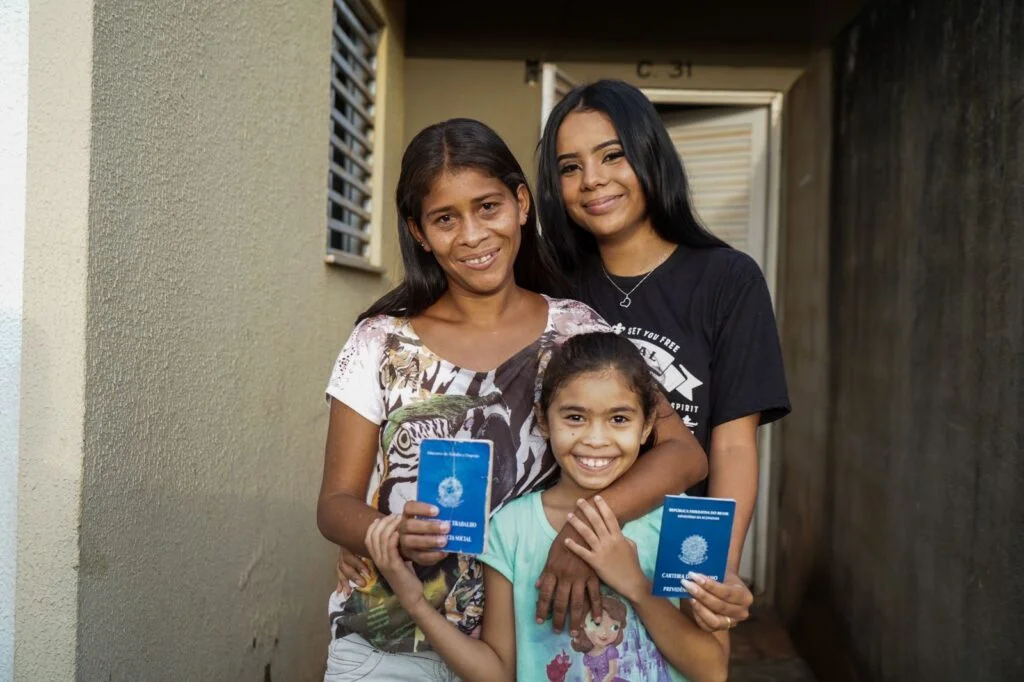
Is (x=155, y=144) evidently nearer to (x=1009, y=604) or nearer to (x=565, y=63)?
(x=1009, y=604)

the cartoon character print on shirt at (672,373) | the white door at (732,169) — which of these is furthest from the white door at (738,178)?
the cartoon character print on shirt at (672,373)

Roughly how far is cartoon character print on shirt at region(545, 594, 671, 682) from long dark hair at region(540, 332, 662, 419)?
37 centimetres

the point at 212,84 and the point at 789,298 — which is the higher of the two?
the point at 212,84

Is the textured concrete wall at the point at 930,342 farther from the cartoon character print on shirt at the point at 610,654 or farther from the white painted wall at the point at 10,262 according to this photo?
the white painted wall at the point at 10,262

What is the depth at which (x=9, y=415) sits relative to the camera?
1.77m

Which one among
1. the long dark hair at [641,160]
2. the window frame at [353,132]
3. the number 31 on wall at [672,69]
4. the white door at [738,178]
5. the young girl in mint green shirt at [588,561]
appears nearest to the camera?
the young girl in mint green shirt at [588,561]

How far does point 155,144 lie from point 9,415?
0.73 metres

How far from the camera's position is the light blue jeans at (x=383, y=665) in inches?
63.8

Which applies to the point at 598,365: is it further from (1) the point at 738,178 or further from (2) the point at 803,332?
(1) the point at 738,178

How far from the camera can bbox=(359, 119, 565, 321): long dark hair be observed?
65.7 inches

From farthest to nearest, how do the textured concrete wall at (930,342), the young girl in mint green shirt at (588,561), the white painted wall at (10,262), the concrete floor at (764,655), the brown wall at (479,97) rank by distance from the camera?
the brown wall at (479,97)
the concrete floor at (764,655)
the textured concrete wall at (930,342)
the white painted wall at (10,262)
the young girl in mint green shirt at (588,561)

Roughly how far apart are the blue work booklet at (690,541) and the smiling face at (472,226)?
1.93 feet

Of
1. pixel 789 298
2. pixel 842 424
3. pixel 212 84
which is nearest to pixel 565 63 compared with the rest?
pixel 789 298

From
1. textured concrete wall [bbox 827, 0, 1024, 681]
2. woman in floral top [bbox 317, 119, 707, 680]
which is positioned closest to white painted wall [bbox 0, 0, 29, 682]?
woman in floral top [bbox 317, 119, 707, 680]
